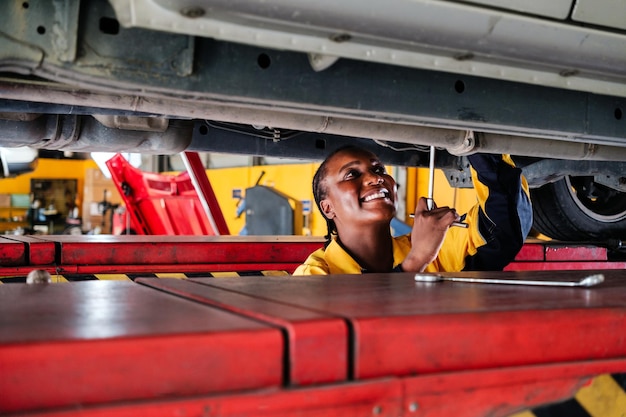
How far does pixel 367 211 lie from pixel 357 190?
0.31 ft

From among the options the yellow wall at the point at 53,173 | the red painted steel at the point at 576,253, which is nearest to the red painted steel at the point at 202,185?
the red painted steel at the point at 576,253

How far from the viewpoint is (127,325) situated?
91 cm

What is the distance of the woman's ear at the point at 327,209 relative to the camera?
99.3 inches

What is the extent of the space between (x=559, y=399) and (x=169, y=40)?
1053mm

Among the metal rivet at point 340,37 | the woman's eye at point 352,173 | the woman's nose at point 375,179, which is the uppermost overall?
→ the metal rivet at point 340,37

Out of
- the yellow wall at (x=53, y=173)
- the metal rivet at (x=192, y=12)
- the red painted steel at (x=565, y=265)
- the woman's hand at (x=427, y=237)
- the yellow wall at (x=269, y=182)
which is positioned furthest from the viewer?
the yellow wall at (x=53, y=173)

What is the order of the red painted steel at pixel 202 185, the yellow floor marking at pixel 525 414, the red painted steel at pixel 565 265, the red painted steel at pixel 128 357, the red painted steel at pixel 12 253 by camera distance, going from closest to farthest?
the red painted steel at pixel 128 357 → the yellow floor marking at pixel 525 414 → the red painted steel at pixel 12 253 → the red painted steel at pixel 565 265 → the red painted steel at pixel 202 185

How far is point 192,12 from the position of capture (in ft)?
4.13

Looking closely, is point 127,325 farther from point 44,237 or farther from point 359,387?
point 44,237

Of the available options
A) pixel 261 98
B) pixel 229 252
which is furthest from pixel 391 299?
pixel 229 252

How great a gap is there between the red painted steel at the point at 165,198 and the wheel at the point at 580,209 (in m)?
3.02

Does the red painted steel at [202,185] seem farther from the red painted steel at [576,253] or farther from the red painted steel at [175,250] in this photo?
the red painted steel at [576,253]

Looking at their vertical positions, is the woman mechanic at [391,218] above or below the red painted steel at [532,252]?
above

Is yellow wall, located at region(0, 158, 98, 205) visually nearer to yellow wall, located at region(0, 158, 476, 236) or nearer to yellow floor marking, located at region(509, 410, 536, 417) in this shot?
yellow wall, located at region(0, 158, 476, 236)
